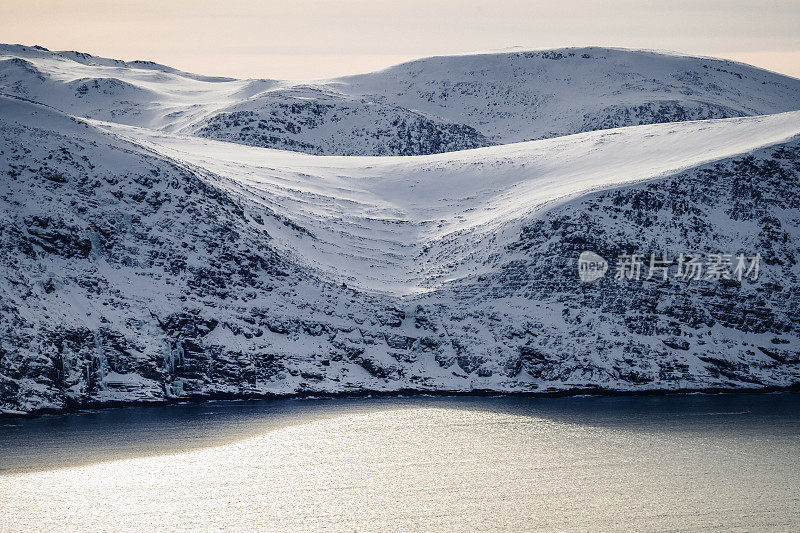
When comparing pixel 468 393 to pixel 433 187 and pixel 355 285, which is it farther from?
pixel 433 187

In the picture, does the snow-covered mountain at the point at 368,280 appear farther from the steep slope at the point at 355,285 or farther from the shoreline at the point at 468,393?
the shoreline at the point at 468,393

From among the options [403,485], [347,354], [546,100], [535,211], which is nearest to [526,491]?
[403,485]

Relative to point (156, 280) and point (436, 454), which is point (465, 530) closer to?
point (436, 454)

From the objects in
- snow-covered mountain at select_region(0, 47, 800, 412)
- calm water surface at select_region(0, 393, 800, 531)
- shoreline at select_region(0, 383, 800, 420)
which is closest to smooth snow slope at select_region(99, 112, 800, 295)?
snow-covered mountain at select_region(0, 47, 800, 412)

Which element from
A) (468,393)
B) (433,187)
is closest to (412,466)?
(468,393)

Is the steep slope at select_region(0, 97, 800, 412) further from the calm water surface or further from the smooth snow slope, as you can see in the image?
the calm water surface

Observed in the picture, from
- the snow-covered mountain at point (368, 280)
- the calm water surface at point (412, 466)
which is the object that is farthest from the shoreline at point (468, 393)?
the calm water surface at point (412, 466)
